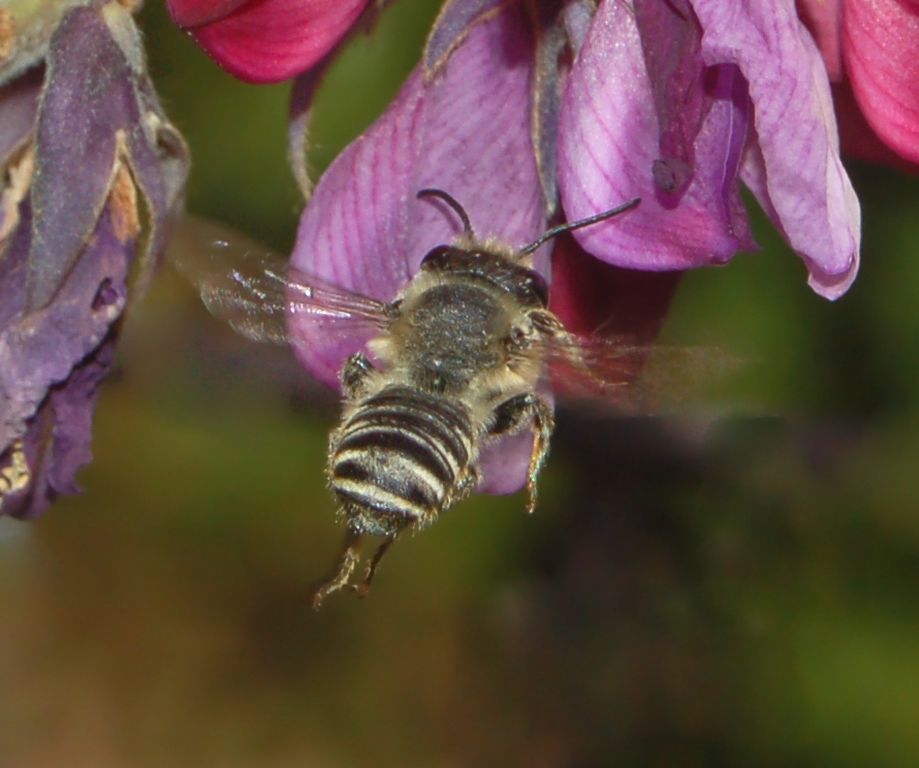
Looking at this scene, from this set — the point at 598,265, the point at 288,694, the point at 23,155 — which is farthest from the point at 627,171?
the point at 288,694

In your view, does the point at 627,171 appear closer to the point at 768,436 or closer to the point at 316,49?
the point at 316,49

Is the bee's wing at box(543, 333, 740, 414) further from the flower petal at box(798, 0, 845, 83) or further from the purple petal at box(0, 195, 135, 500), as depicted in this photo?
the purple petal at box(0, 195, 135, 500)

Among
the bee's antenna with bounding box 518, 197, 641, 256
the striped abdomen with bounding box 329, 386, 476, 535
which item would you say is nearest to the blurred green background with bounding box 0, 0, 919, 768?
the striped abdomen with bounding box 329, 386, 476, 535

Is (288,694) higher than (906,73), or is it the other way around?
(906,73)

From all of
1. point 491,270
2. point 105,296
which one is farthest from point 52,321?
point 491,270

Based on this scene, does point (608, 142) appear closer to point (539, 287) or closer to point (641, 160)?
point (641, 160)
